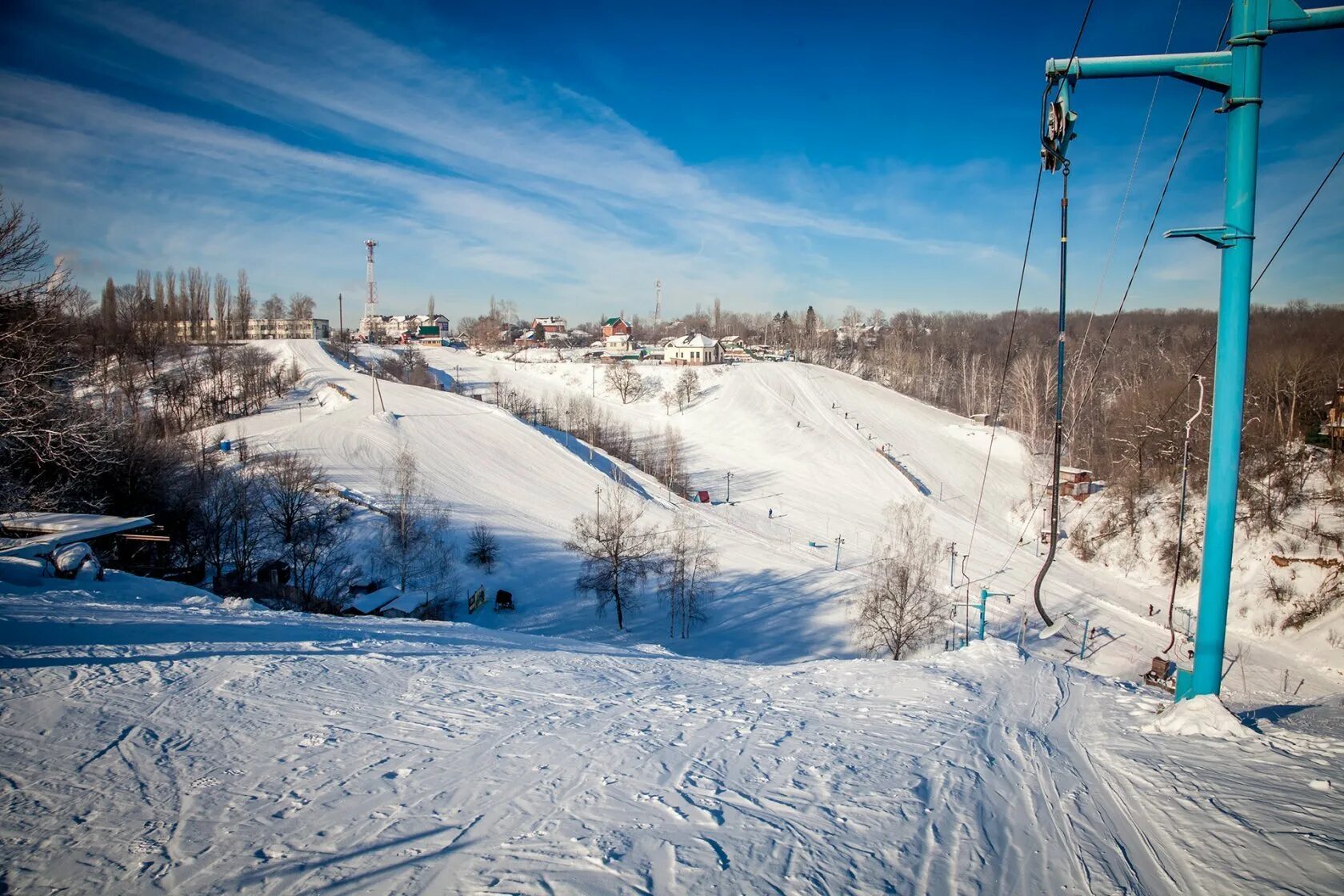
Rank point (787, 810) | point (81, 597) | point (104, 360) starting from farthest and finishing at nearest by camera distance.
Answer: point (104, 360) < point (81, 597) < point (787, 810)

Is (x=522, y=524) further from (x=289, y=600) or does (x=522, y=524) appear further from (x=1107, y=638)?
(x=1107, y=638)

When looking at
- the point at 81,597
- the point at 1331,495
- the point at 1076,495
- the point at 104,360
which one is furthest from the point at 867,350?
the point at 81,597

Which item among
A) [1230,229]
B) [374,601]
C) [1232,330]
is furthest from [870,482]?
[1230,229]

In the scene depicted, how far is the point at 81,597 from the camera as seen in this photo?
8.66m

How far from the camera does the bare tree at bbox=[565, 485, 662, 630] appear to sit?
981 inches

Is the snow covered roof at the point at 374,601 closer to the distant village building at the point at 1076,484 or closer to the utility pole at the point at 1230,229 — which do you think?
the utility pole at the point at 1230,229

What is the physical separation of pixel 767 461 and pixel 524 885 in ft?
160

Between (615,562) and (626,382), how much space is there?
4906 cm

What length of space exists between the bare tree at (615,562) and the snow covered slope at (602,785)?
722 inches

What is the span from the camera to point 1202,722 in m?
4.66

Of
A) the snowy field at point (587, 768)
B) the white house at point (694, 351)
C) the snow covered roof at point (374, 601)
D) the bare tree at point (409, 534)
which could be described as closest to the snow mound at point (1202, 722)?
the snowy field at point (587, 768)

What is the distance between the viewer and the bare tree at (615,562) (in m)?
24.9

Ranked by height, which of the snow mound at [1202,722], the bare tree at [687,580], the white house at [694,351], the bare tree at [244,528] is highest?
the white house at [694,351]

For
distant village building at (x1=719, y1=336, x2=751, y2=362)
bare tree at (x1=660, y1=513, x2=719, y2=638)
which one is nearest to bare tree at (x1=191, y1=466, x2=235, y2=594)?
bare tree at (x1=660, y1=513, x2=719, y2=638)
